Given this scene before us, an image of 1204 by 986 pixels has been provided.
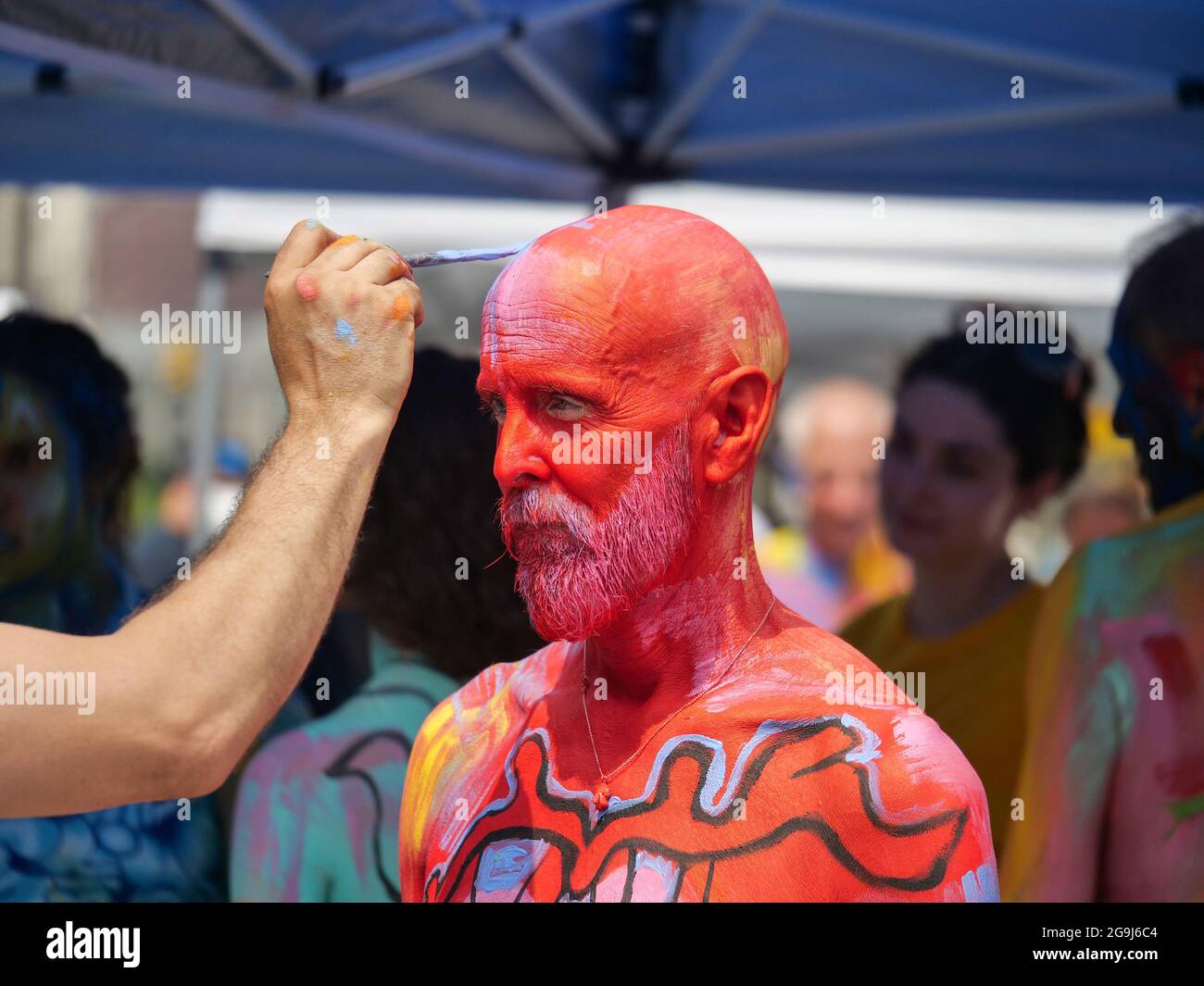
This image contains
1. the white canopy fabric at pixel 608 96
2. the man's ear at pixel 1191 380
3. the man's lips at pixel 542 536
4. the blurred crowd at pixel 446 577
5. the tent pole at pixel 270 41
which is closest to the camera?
the man's lips at pixel 542 536

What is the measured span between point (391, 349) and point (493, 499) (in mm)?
1540

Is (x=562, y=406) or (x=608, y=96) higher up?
(x=608, y=96)

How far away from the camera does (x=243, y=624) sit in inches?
58.7

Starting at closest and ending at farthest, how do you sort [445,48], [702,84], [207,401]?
[445,48] → [702,84] → [207,401]

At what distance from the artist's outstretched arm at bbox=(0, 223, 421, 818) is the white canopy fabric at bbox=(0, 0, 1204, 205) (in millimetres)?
1861

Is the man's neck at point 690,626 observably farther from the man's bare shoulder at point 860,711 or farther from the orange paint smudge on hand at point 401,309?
the orange paint smudge on hand at point 401,309

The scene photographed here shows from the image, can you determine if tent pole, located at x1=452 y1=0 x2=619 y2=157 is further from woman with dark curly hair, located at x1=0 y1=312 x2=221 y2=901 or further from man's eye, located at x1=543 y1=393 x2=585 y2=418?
man's eye, located at x1=543 y1=393 x2=585 y2=418

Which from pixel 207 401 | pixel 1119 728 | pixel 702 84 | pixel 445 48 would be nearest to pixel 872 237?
pixel 702 84

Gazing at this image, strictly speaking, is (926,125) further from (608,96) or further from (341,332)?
(341,332)

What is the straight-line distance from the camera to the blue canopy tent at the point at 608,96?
346cm

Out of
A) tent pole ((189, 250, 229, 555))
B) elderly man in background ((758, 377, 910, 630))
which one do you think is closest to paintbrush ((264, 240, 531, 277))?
tent pole ((189, 250, 229, 555))

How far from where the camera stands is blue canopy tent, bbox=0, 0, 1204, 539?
3.46 meters

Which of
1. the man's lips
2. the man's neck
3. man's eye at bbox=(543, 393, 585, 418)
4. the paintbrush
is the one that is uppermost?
the paintbrush

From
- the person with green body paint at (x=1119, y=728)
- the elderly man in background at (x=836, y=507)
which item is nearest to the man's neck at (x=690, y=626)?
the person with green body paint at (x=1119, y=728)
